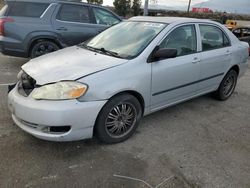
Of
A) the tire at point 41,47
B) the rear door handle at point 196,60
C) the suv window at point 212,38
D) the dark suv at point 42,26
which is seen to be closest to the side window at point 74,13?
the dark suv at point 42,26

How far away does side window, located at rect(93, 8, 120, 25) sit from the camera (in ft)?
23.6

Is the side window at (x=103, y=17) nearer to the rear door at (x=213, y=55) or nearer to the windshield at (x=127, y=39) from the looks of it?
the windshield at (x=127, y=39)

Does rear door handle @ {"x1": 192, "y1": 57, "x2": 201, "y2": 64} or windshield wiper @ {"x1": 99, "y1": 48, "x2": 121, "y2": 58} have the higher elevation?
windshield wiper @ {"x1": 99, "y1": 48, "x2": 121, "y2": 58}

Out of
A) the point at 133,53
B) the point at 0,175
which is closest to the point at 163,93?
the point at 133,53

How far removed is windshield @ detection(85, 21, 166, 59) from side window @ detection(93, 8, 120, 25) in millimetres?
3021

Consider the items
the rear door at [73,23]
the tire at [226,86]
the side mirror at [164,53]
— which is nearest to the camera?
the side mirror at [164,53]

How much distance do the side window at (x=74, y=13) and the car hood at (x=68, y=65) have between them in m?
3.20

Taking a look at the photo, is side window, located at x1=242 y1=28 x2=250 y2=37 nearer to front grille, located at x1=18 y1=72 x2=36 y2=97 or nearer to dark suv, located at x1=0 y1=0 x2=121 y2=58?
dark suv, located at x1=0 y1=0 x2=121 y2=58

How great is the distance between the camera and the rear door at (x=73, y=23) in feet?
21.5

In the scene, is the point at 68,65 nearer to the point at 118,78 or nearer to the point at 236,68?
the point at 118,78

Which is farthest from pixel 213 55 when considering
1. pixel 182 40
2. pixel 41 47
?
pixel 41 47

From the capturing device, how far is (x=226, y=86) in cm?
516

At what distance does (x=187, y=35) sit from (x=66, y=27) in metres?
3.59

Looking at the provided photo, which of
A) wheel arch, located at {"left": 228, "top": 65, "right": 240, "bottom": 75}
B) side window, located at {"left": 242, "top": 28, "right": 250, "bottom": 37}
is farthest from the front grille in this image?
side window, located at {"left": 242, "top": 28, "right": 250, "bottom": 37}
